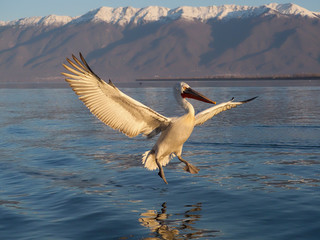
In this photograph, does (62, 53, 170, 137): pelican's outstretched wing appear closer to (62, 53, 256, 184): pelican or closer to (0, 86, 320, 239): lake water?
(62, 53, 256, 184): pelican

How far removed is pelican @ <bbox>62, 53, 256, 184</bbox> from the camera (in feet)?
32.3

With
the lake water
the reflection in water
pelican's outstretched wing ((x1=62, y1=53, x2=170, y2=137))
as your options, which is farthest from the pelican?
the reflection in water

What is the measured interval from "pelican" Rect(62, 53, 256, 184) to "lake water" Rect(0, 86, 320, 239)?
90 cm

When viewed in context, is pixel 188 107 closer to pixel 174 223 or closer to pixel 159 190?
pixel 159 190

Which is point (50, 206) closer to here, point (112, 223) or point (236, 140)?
point (112, 223)

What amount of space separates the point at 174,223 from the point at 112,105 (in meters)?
2.65

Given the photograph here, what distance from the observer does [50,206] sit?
10055 mm

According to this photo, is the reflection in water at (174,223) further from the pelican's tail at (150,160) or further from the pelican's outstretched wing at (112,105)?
the pelican's outstretched wing at (112,105)

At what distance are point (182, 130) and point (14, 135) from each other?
13.3 meters

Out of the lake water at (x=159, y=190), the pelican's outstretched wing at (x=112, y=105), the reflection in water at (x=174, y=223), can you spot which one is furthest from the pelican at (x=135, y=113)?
the reflection in water at (x=174, y=223)

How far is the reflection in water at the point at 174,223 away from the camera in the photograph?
27.1 feet

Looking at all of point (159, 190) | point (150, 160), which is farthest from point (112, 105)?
point (159, 190)

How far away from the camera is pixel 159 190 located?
441 inches

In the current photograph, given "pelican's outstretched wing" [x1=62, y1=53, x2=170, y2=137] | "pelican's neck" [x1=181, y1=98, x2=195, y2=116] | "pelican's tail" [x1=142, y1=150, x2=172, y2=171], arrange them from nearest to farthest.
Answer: "pelican's outstretched wing" [x1=62, y1=53, x2=170, y2=137], "pelican's neck" [x1=181, y1=98, x2=195, y2=116], "pelican's tail" [x1=142, y1=150, x2=172, y2=171]
